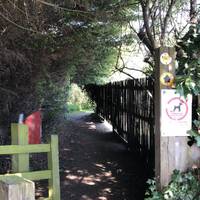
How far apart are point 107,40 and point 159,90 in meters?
6.87

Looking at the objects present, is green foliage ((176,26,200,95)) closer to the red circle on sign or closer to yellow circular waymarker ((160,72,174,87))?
yellow circular waymarker ((160,72,174,87))

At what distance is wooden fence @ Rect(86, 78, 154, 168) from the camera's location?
21.8 feet

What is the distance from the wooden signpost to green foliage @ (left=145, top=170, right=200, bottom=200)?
0.36 feet

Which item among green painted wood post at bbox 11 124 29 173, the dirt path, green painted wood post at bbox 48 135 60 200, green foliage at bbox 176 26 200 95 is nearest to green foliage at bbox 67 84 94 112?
the dirt path

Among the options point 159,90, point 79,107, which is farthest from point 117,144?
point 79,107

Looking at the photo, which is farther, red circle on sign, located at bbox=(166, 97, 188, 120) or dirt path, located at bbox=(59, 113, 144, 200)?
dirt path, located at bbox=(59, 113, 144, 200)

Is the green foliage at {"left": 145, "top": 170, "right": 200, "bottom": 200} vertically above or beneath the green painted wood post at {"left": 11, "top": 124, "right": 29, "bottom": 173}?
beneath

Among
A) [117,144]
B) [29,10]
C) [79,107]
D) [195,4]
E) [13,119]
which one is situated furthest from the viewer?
[79,107]

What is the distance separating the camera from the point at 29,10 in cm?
524

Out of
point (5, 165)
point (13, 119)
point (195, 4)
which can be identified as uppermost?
point (195, 4)

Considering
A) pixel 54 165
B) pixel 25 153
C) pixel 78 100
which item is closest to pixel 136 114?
pixel 54 165

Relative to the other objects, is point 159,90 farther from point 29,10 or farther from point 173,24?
point 173,24

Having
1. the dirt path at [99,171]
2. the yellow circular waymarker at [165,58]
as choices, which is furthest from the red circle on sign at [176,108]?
the dirt path at [99,171]

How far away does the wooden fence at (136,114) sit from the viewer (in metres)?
6.66
